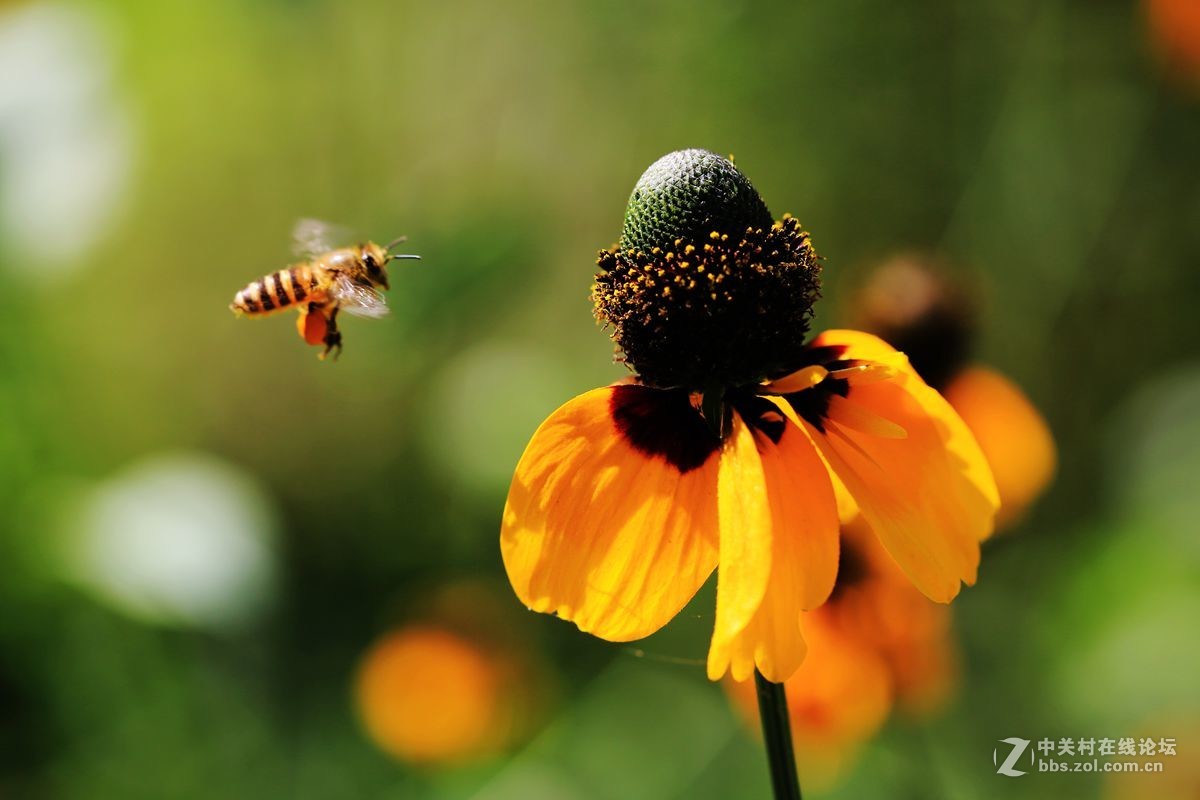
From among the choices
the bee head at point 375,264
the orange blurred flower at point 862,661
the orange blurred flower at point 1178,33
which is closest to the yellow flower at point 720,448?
the bee head at point 375,264

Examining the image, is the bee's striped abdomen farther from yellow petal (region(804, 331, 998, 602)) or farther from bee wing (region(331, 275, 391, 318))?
yellow petal (region(804, 331, 998, 602))

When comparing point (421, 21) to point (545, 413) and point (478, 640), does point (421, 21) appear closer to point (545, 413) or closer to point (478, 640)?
point (545, 413)

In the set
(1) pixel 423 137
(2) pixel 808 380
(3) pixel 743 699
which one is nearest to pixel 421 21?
(1) pixel 423 137

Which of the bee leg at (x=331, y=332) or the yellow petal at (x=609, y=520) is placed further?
the bee leg at (x=331, y=332)

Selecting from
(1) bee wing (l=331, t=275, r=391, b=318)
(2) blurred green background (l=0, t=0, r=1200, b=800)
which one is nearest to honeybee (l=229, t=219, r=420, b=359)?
(1) bee wing (l=331, t=275, r=391, b=318)

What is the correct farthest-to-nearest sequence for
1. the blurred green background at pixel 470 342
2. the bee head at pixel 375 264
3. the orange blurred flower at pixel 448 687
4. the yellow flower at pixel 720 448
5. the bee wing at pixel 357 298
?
the orange blurred flower at pixel 448 687 → the blurred green background at pixel 470 342 → the bee head at pixel 375 264 → the bee wing at pixel 357 298 → the yellow flower at pixel 720 448

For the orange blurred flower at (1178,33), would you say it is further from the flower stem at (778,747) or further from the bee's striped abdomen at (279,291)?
the flower stem at (778,747)

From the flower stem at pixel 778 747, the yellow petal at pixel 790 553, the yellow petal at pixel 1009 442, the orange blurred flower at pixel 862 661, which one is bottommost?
the orange blurred flower at pixel 862 661
